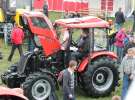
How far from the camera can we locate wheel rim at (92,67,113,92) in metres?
12.1

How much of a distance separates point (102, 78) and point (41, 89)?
5.89 ft

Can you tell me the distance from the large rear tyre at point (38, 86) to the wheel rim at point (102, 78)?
1.31 meters

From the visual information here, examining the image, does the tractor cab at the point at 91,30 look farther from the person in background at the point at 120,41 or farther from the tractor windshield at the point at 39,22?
the person in background at the point at 120,41

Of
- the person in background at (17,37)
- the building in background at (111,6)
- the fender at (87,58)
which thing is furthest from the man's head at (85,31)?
the building in background at (111,6)

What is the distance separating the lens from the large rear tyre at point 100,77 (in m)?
11.8

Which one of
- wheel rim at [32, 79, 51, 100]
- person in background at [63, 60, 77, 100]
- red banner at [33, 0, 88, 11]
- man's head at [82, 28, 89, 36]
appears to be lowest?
wheel rim at [32, 79, 51, 100]

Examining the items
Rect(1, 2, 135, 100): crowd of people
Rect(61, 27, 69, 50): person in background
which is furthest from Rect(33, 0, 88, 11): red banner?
Rect(61, 27, 69, 50): person in background

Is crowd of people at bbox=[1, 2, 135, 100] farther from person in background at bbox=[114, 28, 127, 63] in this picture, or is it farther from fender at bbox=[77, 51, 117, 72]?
fender at bbox=[77, 51, 117, 72]

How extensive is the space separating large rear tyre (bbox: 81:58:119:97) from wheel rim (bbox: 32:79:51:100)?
1.03 metres

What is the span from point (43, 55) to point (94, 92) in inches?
62.5

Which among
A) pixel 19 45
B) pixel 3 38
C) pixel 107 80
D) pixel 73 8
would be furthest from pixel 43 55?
pixel 73 8

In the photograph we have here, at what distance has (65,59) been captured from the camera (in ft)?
39.3

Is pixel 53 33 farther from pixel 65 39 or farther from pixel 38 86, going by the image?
pixel 38 86

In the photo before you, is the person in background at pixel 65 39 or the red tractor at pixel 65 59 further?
the person in background at pixel 65 39
